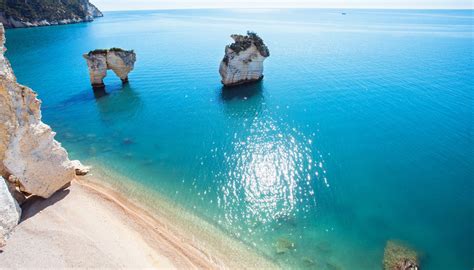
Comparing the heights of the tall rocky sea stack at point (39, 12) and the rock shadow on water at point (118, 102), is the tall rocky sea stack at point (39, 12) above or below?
above

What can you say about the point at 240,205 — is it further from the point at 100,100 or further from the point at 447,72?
the point at 447,72

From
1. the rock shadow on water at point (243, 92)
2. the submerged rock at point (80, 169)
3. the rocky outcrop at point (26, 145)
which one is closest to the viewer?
the rocky outcrop at point (26, 145)

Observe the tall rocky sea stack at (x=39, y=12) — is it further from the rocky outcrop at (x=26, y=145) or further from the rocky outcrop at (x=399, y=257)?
the rocky outcrop at (x=399, y=257)

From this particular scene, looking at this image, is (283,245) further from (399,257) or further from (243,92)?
(243,92)

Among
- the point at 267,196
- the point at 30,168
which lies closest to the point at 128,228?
the point at 30,168

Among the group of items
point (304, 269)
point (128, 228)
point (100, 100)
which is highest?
point (100, 100)

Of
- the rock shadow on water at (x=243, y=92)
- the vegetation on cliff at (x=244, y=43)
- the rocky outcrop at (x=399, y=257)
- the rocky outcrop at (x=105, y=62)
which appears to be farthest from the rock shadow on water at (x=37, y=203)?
the vegetation on cliff at (x=244, y=43)
